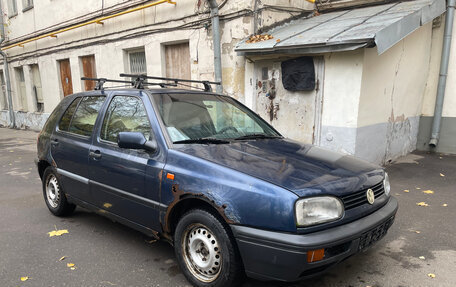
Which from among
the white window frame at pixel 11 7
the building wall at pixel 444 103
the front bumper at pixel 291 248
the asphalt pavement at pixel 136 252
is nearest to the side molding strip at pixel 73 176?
the asphalt pavement at pixel 136 252

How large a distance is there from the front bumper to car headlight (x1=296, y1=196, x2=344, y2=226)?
0.28 ft

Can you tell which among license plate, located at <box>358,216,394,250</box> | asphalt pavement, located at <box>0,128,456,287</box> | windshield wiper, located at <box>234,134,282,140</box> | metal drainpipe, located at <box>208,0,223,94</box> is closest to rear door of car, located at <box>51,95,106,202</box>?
asphalt pavement, located at <box>0,128,456,287</box>

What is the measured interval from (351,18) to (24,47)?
14.4 m

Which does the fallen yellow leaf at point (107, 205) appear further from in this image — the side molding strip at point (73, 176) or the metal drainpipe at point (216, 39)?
the metal drainpipe at point (216, 39)

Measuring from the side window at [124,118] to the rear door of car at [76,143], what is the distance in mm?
236

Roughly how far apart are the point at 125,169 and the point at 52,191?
1.98 meters

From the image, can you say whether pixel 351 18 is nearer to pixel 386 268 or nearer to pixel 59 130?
pixel 386 268

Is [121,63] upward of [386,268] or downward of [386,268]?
upward

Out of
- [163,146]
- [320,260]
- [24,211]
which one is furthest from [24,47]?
[320,260]

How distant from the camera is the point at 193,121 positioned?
3.21 metres

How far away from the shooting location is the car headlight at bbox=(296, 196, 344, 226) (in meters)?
2.20

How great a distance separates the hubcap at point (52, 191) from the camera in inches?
169

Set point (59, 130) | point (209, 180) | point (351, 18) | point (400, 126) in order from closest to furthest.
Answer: point (209, 180) → point (59, 130) → point (351, 18) → point (400, 126)

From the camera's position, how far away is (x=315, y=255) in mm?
2172
